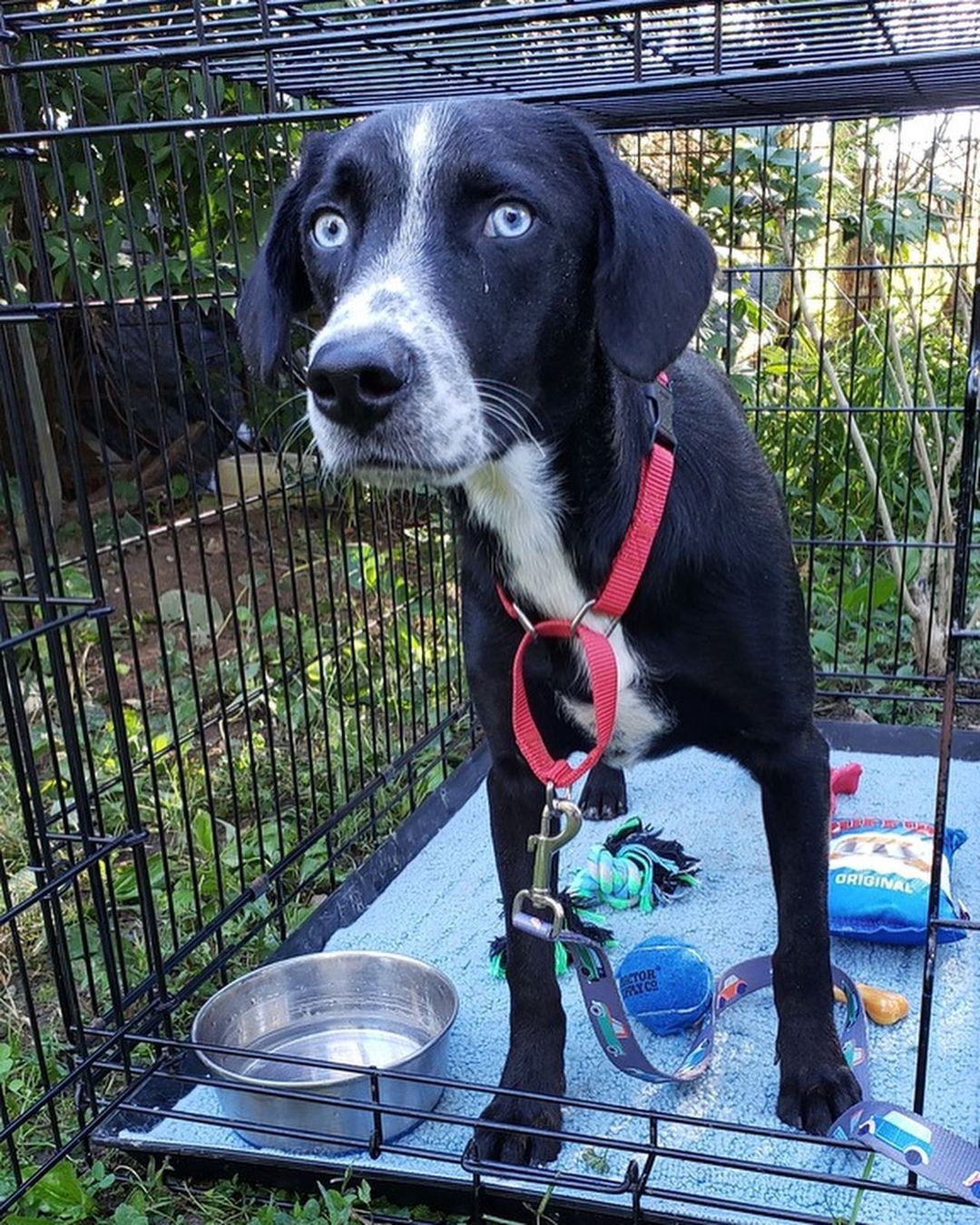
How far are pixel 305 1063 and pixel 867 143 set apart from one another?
2.56 meters

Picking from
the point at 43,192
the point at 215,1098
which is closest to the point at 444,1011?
the point at 215,1098

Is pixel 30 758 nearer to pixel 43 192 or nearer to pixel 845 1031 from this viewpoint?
pixel 845 1031

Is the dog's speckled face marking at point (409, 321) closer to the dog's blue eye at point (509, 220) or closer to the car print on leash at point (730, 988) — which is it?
the dog's blue eye at point (509, 220)

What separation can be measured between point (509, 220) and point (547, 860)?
2.61 ft

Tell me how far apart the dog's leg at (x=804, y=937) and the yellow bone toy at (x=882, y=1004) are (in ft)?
0.80

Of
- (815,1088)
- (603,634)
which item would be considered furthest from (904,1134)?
(603,634)

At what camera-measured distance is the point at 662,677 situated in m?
1.58

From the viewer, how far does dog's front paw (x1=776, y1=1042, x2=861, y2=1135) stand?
1623 millimetres

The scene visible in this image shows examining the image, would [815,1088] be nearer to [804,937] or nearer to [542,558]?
[804,937]

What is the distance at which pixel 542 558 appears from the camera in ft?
5.24

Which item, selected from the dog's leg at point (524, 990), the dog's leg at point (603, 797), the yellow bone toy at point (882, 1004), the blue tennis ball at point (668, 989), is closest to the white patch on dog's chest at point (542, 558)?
the dog's leg at point (524, 990)

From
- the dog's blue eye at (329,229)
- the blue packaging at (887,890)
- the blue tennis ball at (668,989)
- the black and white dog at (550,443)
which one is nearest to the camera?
the black and white dog at (550,443)

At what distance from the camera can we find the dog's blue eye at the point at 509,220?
133cm

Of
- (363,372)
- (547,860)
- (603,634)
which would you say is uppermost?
(363,372)
